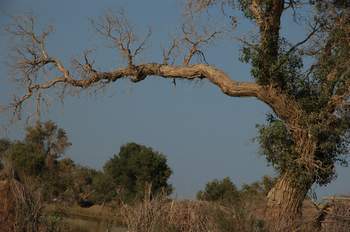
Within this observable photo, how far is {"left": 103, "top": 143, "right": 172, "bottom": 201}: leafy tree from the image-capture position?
51469 millimetres

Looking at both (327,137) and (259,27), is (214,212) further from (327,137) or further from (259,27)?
(259,27)

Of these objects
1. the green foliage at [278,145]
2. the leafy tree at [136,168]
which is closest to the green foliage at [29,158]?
the leafy tree at [136,168]

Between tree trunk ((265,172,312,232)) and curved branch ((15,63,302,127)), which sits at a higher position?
curved branch ((15,63,302,127))

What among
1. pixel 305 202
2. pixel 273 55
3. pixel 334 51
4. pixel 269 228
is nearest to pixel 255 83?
pixel 273 55

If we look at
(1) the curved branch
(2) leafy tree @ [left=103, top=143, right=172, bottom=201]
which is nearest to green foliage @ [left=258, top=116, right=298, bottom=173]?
(1) the curved branch

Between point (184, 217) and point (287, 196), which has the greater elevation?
point (287, 196)

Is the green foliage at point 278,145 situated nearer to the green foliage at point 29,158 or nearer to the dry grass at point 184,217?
the dry grass at point 184,217

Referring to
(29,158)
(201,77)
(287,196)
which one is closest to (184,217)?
(287,196)

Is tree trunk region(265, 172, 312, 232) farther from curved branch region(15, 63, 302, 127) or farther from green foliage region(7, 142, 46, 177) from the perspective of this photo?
green foliage region(7, 142, 46, 177)

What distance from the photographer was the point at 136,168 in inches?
2120

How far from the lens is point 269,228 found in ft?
47.7

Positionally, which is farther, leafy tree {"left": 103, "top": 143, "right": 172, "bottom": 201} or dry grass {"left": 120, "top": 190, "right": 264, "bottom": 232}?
leafy tree {"left": 103, "top": 143, "right": 172, "bottom": 201}

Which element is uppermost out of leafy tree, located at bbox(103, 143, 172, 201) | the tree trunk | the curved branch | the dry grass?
leafy tree, located at bbox(103, 143, 172, 201)

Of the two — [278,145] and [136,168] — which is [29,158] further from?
[278,145]
